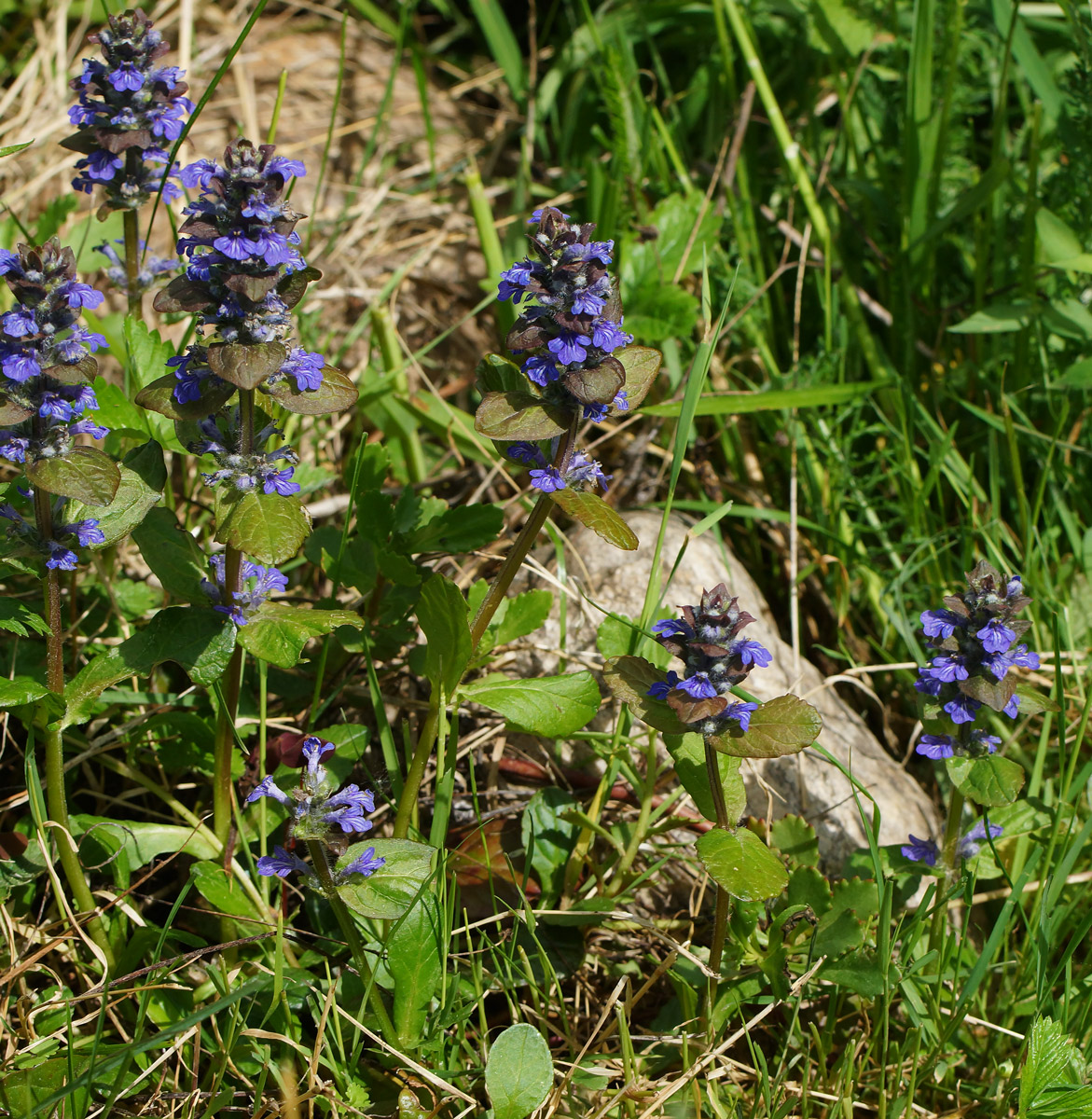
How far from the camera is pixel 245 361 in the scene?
210 cm

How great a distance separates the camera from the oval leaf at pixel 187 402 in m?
2.16

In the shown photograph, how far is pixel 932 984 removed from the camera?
2.78 m

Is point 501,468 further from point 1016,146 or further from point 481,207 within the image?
point 1016,146

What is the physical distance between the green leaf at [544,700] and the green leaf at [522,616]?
28 centimetres

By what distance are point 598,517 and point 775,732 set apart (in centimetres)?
59

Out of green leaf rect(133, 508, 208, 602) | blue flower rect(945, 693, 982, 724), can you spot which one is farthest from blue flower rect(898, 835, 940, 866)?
green leaf rect(133, 508, 208, 602)

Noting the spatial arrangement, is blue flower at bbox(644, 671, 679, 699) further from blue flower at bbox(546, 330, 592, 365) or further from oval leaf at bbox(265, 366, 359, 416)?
oval leaf at bbox(265, 366, 359, 416)

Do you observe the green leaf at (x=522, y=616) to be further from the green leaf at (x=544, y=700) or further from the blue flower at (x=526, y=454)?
the blue flower at (x=526, y=454)

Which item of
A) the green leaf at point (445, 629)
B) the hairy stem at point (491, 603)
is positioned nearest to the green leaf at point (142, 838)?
the hairy stem at point (491, 603)

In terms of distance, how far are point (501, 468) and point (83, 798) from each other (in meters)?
1.78

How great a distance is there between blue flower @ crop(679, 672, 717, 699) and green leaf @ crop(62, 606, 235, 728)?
1024 millimetres

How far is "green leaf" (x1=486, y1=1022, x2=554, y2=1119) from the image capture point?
7.57ft

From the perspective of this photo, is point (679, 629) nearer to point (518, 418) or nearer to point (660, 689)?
point (660, 689)


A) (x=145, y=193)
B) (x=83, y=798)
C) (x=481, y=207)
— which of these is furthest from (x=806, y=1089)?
(x=481, y=207)
